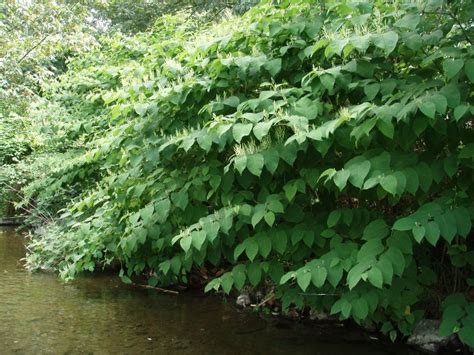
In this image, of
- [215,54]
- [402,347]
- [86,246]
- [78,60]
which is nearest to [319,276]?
[402,347]

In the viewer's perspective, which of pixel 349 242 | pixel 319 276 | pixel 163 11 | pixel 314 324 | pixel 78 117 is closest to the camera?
pixel 319 276

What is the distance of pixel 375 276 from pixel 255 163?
3.06 ft

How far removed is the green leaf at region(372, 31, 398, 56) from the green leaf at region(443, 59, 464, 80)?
0.33 meters

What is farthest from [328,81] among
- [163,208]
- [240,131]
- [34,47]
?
[34,47]

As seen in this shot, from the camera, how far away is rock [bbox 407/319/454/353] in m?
3.42

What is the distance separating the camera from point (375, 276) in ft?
8.05

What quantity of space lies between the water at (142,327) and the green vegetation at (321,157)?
31 centimetres

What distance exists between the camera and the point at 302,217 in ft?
11.0

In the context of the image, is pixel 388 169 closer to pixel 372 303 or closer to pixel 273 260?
pixel 372 303

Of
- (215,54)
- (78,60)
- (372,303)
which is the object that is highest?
(78,60)

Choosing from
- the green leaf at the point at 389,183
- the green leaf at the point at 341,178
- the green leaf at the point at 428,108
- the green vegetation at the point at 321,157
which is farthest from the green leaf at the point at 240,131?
the green leaf at the point at 428,108

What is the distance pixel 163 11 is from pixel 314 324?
35.8ft

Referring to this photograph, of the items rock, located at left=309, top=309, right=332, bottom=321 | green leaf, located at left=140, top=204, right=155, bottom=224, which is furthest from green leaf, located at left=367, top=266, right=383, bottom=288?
green leaf, located at left=140, top=204, right=155, bottom=224

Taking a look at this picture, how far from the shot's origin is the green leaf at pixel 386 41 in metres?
2.66
